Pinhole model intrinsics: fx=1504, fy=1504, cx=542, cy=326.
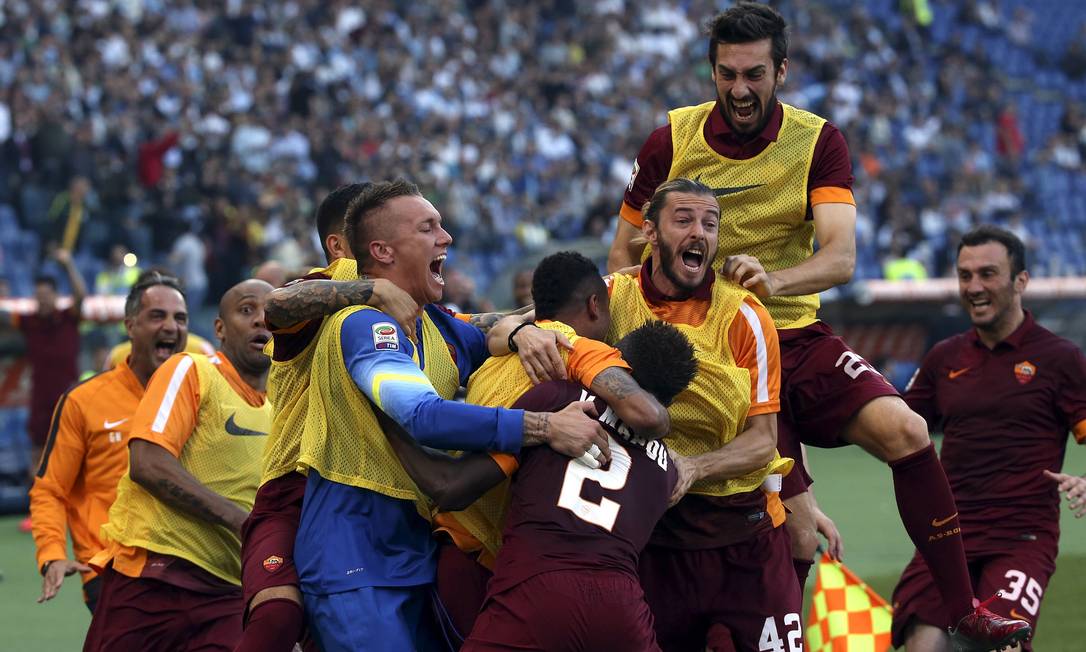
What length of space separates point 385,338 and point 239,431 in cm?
191

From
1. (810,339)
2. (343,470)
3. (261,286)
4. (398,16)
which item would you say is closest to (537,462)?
(343,470)

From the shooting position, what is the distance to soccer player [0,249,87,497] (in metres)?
13.0

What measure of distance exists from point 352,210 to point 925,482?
247cm

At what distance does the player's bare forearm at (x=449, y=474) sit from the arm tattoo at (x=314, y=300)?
459 mm

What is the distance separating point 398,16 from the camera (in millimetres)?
23641

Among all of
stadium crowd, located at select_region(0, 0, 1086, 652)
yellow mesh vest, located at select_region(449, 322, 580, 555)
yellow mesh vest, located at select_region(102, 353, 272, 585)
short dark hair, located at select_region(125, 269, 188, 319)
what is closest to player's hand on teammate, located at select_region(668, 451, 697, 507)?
stadium crowd, located at select_region(0, 0, 1086, 652)

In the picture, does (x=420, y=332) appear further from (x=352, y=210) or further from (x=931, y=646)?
(x=931, y=646)

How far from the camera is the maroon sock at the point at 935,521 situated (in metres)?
5.77

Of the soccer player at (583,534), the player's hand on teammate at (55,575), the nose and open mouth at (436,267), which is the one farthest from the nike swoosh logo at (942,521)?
the player's hand on teammate at (55,575)

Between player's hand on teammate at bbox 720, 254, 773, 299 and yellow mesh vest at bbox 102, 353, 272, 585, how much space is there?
2.16 meters

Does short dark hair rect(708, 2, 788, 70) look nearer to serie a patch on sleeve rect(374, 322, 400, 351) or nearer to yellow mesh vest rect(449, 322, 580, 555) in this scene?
yellow mesh vest rect(449, 322, 580, 555)

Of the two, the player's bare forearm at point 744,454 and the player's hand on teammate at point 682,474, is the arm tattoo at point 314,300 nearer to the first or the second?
the player's hand on teammate at point 682,474

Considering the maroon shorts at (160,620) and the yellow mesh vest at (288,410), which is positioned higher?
the yellow mesh vest at (288,410)

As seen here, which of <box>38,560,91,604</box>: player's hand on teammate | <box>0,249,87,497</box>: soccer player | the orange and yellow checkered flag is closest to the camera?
<box>38,560,91,604</box>: player's hand on teammate
